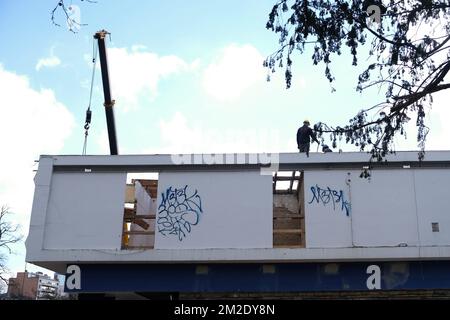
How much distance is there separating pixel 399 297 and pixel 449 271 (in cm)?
161

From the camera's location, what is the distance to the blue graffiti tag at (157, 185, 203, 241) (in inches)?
671

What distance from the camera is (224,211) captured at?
17031 millimetres

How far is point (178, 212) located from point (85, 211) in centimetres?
279

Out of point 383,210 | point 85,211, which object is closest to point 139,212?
point 85,211

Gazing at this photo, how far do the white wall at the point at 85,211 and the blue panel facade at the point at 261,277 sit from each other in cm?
86

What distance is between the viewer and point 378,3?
337 inches

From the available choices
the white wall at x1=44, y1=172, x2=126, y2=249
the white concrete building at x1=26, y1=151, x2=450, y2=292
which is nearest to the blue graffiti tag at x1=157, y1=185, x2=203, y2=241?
the white concrete building at x1=26, y1=151, x2=450, y2=292

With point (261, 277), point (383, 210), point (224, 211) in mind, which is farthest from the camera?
point (224, 211)

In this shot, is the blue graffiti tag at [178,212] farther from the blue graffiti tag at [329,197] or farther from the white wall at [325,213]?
the blue graffiti tag at [329,197]

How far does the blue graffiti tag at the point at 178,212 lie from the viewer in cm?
1703

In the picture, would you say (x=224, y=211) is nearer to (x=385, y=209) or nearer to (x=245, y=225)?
(x=245, y=225)

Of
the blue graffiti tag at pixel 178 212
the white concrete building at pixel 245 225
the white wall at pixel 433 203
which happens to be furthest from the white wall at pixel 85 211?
the white wall at pixel 433 203
